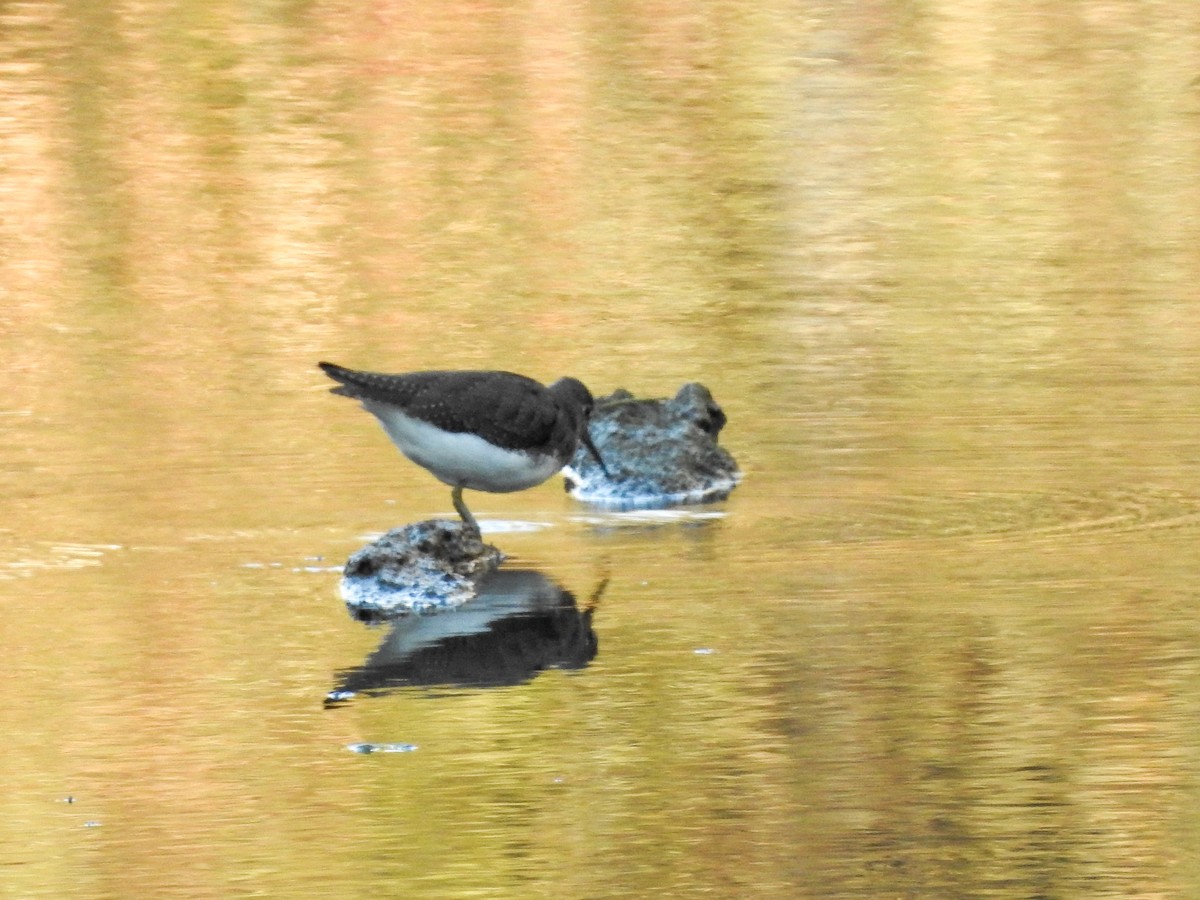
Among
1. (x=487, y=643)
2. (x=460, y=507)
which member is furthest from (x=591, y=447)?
(x=487, y=643)

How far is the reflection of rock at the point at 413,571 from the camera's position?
10023mm

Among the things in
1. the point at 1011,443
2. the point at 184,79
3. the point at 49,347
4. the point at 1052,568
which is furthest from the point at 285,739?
the point at 184,79

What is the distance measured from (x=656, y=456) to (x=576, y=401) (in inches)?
43.3

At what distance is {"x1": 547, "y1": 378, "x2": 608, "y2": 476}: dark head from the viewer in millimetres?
11430

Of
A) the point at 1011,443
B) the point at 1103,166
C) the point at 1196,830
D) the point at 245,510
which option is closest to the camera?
the point at 1196,830

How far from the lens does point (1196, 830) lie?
712 cm

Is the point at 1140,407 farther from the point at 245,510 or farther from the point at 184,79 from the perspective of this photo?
the point at 184,79

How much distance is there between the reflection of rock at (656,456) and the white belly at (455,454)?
149cm

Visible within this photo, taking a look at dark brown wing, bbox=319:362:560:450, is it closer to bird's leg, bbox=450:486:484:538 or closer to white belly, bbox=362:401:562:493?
white belly, bbox=362:401:562:493

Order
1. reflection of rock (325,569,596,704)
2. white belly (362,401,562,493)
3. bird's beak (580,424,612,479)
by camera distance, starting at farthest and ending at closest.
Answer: bird's beak (580,424,612,479) → white belly (362,401,562,493) → reflection of rock (325,569,596,704)

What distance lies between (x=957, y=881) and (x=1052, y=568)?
373 centimetres

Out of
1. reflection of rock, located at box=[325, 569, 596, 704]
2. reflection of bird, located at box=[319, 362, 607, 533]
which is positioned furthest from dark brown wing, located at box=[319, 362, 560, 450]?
reflection of rock, located at box=[325, 569, 596, 704]

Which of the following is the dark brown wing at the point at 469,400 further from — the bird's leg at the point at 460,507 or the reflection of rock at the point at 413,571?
the reflection of rock at the point at 413,571

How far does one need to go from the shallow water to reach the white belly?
0.38 meters
